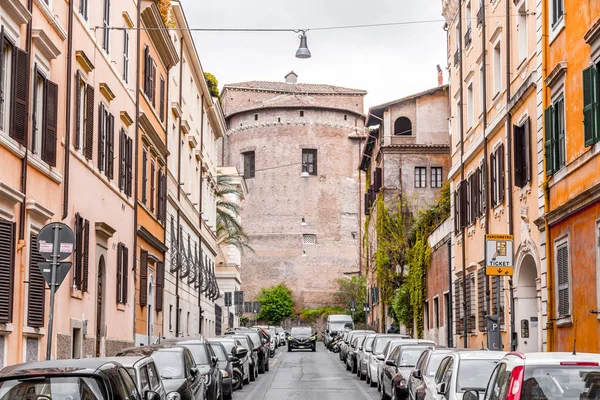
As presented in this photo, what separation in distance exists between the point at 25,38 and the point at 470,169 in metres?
19.7

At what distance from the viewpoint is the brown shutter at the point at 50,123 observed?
2078 centimetres

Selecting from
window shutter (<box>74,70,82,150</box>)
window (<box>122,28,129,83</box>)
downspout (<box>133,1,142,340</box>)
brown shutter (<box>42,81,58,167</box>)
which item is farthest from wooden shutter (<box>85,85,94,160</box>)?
downspout (<box>133,1,142,340</box>)

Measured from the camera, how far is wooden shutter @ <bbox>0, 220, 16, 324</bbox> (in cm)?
1816

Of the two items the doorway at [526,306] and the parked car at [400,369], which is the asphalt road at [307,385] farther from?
the doorway at [526,306]

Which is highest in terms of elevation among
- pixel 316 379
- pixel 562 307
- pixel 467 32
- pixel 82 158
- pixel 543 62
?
pixel 467 32

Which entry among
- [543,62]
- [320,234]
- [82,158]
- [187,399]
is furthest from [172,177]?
[320,234]

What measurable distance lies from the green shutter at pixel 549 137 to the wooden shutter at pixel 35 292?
11431mm

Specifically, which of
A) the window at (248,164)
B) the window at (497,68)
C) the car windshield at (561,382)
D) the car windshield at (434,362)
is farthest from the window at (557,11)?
the window at (248,164)

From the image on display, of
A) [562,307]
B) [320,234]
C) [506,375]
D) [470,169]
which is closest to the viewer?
[506,375]

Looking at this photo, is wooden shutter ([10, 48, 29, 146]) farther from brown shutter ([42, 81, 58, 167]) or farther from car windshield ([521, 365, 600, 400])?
car windshield ([521, 365, 600, 400])

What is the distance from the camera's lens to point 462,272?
3659 centimetres

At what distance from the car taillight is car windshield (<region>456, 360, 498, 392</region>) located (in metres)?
4.55

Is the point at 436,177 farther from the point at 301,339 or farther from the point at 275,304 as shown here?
the point at 275,304

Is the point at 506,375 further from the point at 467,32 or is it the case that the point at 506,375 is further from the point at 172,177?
the point at 172,177
